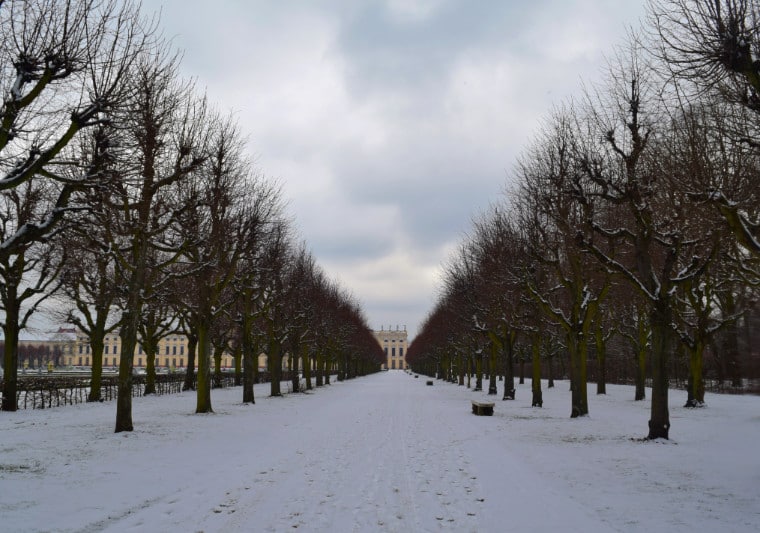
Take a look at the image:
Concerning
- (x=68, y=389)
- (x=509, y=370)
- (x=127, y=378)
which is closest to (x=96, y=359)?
(x=68, y=389)

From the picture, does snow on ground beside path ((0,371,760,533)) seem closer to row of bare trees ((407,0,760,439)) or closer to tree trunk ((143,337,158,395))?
row of bare trees ((407,0,760,439))

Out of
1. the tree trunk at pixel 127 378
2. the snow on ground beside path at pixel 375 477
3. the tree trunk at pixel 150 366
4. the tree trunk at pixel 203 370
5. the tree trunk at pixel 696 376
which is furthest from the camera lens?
the tree trunk at pixel 150 366

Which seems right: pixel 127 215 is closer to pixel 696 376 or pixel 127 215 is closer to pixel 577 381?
pixel 577 381

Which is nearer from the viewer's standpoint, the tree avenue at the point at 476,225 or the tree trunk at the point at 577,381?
the tree avenue at the point at 476,225

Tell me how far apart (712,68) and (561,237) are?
13036mm

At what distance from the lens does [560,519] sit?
725 cm

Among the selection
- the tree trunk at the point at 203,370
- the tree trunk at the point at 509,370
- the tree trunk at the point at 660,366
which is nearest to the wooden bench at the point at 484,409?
the tree trunk at the point at 509,370

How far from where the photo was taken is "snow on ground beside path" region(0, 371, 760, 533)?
23.5 ft

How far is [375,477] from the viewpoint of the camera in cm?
988

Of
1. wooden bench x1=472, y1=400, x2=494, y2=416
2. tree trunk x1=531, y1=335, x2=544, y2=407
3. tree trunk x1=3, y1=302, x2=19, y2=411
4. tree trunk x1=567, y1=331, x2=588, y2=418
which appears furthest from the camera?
tree trunk x1=531, y1=335, x2=544, y2=407

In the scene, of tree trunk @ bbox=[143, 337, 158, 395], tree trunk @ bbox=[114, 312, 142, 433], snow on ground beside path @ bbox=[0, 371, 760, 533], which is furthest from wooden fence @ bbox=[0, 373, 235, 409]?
tree trunk @ bbox=[114, 312, 142, 433]

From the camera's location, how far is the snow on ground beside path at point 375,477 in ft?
23.5

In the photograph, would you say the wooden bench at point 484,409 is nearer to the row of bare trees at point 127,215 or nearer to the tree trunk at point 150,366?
Answer: the row of bare trees at point 127,215

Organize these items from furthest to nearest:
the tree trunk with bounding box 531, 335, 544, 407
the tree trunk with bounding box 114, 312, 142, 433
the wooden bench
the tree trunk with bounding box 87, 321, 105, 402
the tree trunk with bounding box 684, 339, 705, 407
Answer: the tree trunk with bounding box 87, 321, 105, 402, the tree trunk with bounding box 531, 335, 544, 407, the tree trunk with bounding box 684, 339, 705, 407, the wooden bench, the tree trunk with bounding box 114, 312, 142, 433
